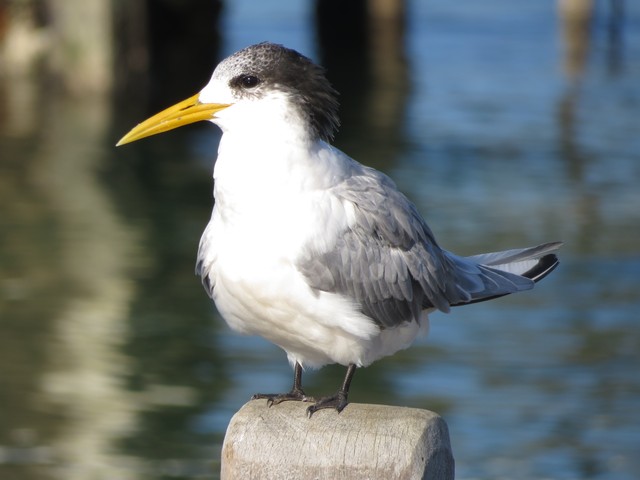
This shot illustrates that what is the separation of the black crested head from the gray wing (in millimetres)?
245

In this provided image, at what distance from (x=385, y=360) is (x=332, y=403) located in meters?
4.89

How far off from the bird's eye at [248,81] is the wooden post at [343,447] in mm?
1162

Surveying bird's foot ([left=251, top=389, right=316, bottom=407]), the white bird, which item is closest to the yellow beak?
the white bird

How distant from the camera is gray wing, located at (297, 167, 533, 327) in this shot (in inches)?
181

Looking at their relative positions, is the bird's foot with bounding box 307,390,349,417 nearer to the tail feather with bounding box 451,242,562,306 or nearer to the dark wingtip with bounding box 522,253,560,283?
the tail feather with bounding box 451,242,562,306

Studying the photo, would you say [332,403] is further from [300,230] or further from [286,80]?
[286,80]

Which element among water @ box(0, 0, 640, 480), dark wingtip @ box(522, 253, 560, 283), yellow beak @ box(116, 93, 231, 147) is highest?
yellow beak @ box(116, 93, 231, 147)

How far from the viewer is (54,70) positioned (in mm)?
17781

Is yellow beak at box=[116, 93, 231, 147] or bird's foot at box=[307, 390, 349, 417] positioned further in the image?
yellow beak at box=[116, 93, 231, 147]

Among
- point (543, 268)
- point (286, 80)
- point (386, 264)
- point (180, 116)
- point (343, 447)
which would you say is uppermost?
point (286, 80)

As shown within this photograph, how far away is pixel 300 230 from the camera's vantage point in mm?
4449

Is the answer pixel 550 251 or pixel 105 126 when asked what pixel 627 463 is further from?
pixel 105 126

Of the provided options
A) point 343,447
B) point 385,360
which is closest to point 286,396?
point 343,447

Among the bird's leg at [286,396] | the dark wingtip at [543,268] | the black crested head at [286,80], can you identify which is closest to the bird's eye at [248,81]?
the black crested head at [286,80]
